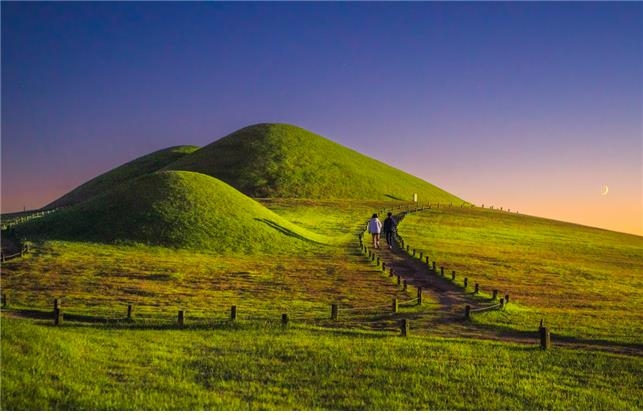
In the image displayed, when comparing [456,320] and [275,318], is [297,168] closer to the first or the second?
[456,320]

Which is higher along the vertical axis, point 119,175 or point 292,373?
point 119,175

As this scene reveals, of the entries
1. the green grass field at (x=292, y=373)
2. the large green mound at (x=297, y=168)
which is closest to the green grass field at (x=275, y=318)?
the green grass field at (x=292, y=373)

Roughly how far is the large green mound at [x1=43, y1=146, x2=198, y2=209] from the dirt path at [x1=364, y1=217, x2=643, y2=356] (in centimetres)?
13210

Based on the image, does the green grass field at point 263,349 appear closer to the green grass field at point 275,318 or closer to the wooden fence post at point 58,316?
the green grass field at point 275,318

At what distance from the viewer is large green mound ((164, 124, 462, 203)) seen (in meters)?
140

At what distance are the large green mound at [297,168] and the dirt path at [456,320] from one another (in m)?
88.9

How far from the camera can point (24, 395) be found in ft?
46.5

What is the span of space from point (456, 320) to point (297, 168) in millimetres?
128557

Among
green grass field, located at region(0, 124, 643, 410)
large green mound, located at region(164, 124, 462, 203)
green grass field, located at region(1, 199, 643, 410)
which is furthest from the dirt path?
large green mound, located at region(164, 124, 462, 203)

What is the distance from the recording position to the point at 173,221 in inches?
2277

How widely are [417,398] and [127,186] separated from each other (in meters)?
61.4

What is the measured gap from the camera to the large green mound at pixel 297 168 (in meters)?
140

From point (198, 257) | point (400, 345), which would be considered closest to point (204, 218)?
point (198, 257)

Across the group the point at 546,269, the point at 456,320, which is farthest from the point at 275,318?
the point at 546,269
